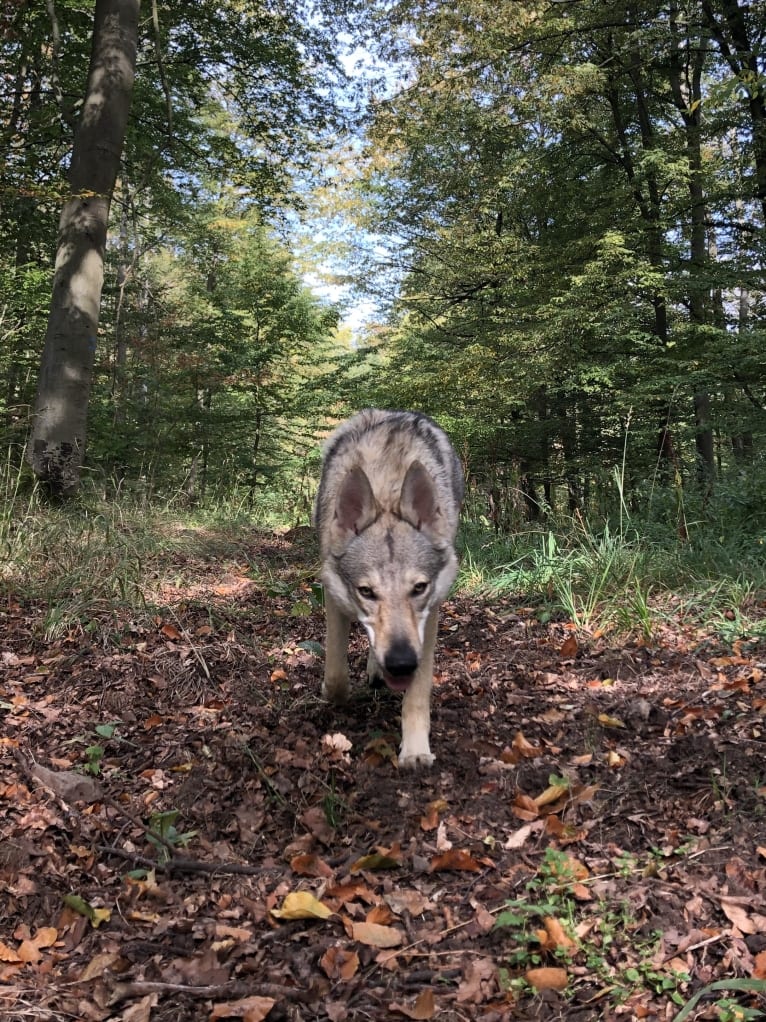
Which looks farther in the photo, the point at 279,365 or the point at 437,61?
the point at 279,365

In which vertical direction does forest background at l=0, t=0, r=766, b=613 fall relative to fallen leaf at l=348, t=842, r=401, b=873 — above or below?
above

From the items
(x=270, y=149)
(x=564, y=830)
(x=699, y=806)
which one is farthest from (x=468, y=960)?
(x=270, y=149)

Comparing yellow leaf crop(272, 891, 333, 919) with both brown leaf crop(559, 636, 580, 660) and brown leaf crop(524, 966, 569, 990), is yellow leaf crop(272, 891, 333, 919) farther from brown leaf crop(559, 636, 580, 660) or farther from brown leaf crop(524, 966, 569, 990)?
brown leaf crop(559, 636, 580, 660)

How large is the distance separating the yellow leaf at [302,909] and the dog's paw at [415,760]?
0.95m

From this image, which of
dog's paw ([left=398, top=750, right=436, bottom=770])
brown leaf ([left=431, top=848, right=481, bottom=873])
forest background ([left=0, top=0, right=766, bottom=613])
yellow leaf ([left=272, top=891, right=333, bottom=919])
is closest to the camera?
yellow leaf ([left=272, top=891, right=333, bottom=919])

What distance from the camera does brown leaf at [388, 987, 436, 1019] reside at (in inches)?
72.1

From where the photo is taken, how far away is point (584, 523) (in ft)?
21.6

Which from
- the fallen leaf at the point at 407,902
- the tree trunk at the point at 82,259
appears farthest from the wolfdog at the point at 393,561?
the tree trunk at the point at 82,259

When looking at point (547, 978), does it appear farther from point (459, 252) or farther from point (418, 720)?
point (459, 252)

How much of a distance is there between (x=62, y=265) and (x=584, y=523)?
6786 mm

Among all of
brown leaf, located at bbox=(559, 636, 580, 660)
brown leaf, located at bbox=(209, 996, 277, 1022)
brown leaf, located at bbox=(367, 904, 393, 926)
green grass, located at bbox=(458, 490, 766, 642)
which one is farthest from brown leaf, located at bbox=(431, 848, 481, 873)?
green grass, located at bbox=(458, 490, 766, 642)

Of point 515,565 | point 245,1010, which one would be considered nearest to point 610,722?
point 245,1010

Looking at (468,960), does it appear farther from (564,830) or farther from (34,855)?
(34,855)

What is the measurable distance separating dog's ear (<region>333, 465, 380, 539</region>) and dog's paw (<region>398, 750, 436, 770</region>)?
112 centimetres
